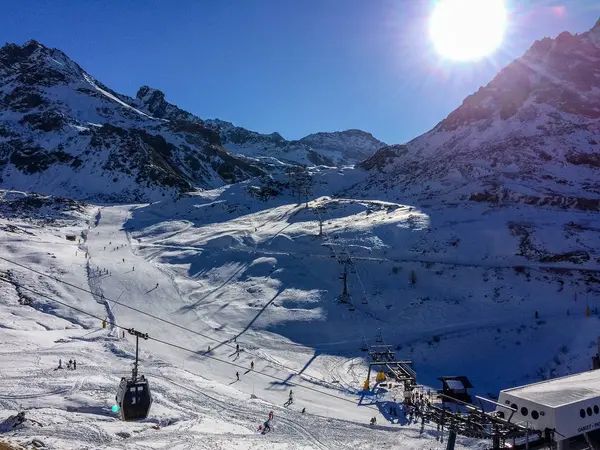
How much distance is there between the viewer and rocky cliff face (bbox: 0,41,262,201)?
11262 cm

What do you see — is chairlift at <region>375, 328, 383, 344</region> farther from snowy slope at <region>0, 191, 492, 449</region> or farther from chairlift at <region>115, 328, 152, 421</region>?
chairlift at <region>115, 328, 152, 421</region>

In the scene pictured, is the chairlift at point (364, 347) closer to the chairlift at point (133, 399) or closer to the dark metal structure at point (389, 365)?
the dark metal structure at point (389, 365)

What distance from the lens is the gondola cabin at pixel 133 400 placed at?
17.8m

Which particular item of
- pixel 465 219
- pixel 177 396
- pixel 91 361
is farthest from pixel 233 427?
pixel 465 219

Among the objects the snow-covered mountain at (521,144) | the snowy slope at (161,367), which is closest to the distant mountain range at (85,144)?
the snow-covered mountain at (521,144)

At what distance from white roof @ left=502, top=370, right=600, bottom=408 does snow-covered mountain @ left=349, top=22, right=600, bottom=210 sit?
4711cm

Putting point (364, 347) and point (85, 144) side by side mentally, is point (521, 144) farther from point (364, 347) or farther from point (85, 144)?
point (85, 144)

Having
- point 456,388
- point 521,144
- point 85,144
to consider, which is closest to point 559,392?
point 456,388

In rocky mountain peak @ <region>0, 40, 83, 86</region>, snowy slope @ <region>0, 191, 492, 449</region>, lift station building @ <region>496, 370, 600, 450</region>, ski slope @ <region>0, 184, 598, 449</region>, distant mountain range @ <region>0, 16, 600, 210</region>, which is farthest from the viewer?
rocky mountain peak @ <region>0, 40, 83, 86</region>

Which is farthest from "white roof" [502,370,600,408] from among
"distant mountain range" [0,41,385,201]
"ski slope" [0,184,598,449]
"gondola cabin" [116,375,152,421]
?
"distant mountain range" [0,41,385,201]

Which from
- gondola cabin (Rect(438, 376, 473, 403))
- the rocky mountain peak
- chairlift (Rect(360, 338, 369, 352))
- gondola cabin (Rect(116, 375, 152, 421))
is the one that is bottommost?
gondola cabin (Rect(116, 375, 152, 421))

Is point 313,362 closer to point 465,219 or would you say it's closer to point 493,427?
point 493,427

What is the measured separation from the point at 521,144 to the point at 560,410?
257 ft

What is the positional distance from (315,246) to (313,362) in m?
23.0
